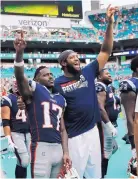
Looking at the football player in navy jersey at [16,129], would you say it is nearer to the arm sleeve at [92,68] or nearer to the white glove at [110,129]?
the white glove at [110,129]

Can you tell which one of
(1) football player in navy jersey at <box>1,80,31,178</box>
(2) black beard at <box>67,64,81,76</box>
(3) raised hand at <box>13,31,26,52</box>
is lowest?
(1) football player in navy jersey at <box>1,80,31,178</box>

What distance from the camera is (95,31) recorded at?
48688 millimetres

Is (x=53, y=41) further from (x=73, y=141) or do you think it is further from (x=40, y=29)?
(x=73, y=141)

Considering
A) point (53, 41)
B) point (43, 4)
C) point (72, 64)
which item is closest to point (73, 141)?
point (72, 64)

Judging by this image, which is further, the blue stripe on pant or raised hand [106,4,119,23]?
raised hand [106,4,119,23]

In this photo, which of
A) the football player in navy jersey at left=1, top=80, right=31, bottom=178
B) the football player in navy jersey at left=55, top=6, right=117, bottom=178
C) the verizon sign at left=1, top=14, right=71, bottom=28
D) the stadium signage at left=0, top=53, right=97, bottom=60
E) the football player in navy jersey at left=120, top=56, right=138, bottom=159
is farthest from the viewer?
the verizon sign at left=1, top=14, right=71, bottom=28

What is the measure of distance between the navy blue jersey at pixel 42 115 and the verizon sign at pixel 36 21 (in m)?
38.3

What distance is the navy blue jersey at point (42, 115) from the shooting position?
3.52 metres

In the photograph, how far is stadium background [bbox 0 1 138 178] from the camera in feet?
137

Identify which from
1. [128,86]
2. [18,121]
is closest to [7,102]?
[18,121]

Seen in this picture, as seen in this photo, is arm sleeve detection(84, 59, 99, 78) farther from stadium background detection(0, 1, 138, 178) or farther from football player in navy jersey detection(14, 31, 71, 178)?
stadium background detection(0, 1, 138, 178)

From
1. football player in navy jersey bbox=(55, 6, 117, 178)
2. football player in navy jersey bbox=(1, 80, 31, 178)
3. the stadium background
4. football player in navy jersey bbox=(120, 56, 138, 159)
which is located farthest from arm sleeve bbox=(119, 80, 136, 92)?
the stadium background

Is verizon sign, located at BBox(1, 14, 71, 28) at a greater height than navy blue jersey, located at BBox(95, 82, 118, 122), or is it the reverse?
verizon sign, located at BBox(1, 14, 71, 28)

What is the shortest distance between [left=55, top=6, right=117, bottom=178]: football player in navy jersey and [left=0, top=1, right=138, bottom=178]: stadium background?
35105 mm
